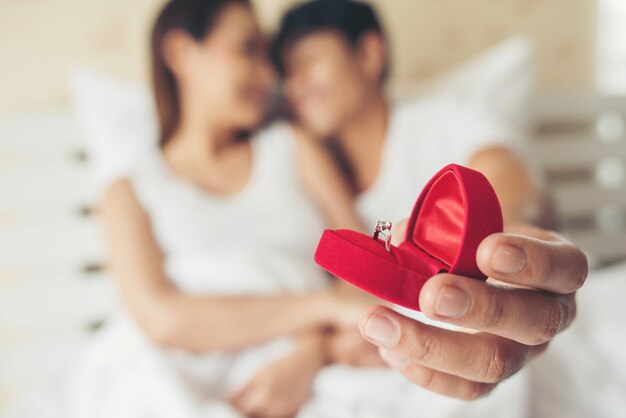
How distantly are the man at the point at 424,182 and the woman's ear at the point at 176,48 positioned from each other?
202 mm

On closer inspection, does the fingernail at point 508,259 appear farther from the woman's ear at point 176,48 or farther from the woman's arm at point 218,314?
the woman's ear at point 176,48

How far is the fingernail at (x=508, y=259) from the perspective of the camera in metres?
0.31

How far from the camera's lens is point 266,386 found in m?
0.69

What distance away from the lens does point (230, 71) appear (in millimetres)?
957

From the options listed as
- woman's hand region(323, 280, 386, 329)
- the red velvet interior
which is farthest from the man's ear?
the red velvet interior

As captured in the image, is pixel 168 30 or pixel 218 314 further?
pixel 168 30

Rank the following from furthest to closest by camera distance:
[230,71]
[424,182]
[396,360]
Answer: [230,71] < [424,182] < [396,360]

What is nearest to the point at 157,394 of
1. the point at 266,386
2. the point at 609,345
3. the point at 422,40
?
the point at 266,386

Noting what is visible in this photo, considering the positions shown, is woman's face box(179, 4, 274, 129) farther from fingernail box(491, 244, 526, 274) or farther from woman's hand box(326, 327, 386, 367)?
fingernail box(491, 244, 526, 274)

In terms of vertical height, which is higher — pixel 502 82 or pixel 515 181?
pixel 502 82

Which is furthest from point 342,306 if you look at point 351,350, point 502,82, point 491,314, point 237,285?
point 502,82

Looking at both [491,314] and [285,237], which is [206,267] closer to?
[285,237]

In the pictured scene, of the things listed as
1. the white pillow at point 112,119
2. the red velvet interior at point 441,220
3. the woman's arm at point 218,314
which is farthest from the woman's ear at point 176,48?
the red velvet interior at point 441,220

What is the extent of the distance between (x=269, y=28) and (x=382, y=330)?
111cm
